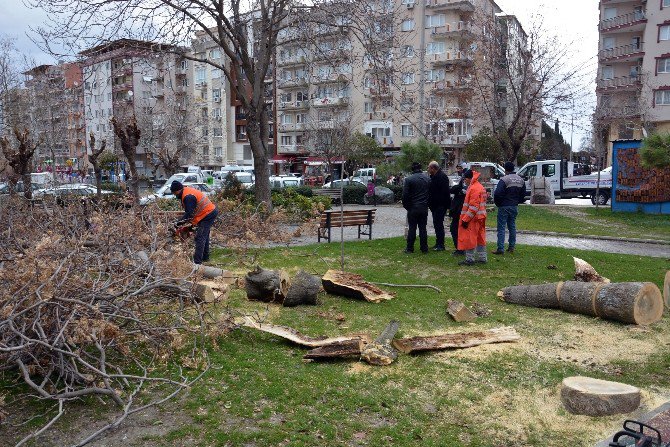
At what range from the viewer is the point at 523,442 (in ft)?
13.2

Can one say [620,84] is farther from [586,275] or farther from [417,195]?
[586,275]

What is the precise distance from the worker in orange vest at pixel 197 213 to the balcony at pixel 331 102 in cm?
4061

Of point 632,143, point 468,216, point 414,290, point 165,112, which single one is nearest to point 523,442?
point 414,290

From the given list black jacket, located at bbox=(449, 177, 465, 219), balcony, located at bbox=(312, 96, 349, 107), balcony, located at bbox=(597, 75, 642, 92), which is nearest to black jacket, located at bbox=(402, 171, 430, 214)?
black jacket, located at bbox=(449, 177, 465, 219)

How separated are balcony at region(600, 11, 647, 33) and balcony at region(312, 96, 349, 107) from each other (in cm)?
2155

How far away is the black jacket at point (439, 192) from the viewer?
11133 mm

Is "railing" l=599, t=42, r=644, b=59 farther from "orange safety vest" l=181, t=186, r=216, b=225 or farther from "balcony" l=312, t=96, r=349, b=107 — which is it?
"orange safety vest" l=181, t=186, r=216, b=225

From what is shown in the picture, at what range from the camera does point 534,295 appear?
25.0 feet

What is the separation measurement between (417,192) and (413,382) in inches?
253

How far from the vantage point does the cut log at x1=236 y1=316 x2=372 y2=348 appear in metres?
5.73

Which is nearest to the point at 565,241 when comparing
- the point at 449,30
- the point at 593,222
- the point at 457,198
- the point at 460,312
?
the point at 457,198

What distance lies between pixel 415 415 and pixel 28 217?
6708 millimetres

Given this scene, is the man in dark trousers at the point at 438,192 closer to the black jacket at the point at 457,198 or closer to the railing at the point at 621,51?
the black jacket at the point at 457,198

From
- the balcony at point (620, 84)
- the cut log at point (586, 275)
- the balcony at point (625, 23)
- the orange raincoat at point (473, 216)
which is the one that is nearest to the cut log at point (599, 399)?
the cut log at point (586, 275)
